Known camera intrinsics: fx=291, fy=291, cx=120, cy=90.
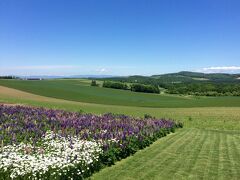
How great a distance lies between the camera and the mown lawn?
39.1ft

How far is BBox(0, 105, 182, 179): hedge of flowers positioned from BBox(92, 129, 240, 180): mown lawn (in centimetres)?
76

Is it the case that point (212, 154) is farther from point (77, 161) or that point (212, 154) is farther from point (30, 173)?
point (30, 173)

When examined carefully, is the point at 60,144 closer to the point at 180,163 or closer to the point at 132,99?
the point at 180,163

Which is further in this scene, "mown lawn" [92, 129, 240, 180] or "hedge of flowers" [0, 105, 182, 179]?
"mown lawn" [92, 129, 240, 180]

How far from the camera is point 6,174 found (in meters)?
9.93

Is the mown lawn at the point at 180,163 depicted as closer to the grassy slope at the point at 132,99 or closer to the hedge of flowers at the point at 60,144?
the hedge of flowers at the point at 60,144

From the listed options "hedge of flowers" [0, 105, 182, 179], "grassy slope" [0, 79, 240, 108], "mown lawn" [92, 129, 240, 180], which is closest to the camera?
"hedge of flowers" [0, 105, 182, 179]

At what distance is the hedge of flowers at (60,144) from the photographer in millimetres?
10281

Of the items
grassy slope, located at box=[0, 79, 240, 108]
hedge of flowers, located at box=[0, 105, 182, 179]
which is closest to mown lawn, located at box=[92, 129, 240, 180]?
hedge of flowers, located at box=[0, 105, 182, 179]

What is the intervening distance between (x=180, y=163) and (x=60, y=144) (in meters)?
5.77

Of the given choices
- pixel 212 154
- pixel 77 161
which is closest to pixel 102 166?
pixel 77 161

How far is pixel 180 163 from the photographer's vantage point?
45.2 feet

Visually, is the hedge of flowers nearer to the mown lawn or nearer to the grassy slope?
the mown lawn

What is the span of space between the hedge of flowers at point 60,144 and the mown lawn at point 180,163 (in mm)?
759
